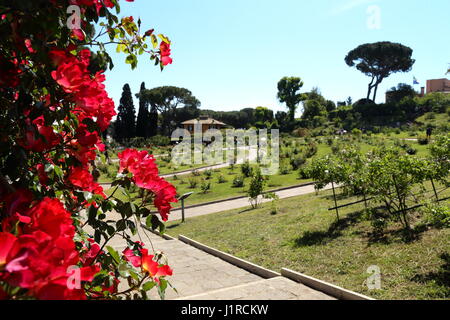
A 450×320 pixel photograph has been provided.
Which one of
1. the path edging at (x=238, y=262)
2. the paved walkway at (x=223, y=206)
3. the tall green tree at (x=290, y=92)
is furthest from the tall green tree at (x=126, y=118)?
the path edging at (x=238, y=262)

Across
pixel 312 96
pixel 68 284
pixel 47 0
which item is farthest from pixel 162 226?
pixel 312 96

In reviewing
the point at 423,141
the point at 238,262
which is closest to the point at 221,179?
the point at 423,141

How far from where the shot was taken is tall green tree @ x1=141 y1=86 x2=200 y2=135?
56594 mm

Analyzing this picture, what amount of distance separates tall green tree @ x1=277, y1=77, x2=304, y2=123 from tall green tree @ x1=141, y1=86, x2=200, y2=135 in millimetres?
14227

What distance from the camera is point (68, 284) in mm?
736

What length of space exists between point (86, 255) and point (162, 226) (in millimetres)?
355

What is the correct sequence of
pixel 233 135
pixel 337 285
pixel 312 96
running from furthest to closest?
pixel 312 96 → pixel 233 135 → pixel 337 285

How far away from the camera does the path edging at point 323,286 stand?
387cm

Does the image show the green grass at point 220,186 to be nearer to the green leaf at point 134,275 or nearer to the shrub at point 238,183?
the shrub at point 238,183

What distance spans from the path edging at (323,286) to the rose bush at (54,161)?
9.41 feet

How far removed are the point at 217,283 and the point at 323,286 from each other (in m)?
1.44

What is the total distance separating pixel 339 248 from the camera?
553cm

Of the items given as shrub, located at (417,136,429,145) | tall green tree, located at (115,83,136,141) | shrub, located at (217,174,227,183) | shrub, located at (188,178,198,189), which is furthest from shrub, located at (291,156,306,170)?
tall green tree, located at (115,83,136,141)
